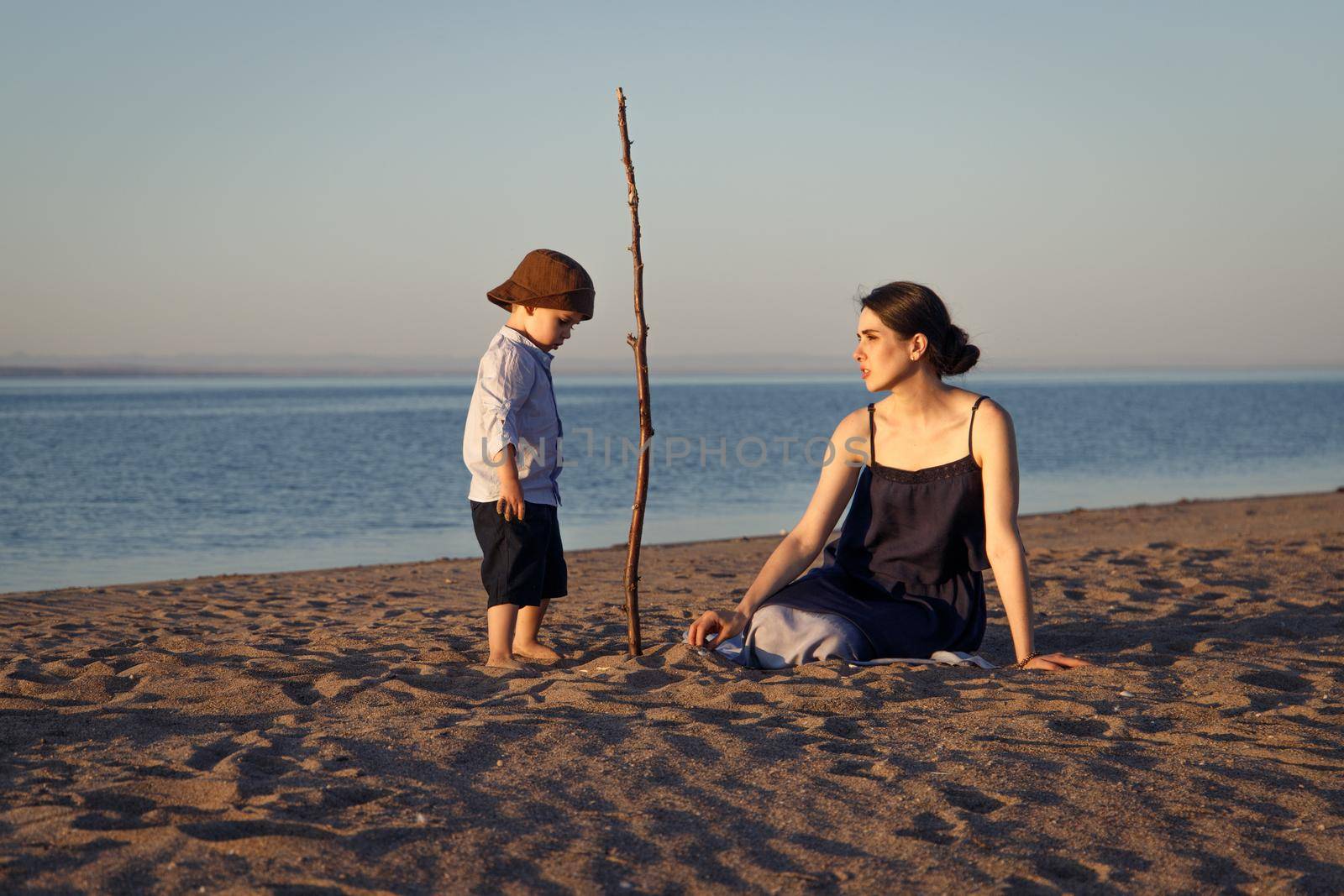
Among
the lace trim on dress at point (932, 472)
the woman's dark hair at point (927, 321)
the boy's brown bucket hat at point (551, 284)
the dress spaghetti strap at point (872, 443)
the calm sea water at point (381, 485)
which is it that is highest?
the boy's brown bucket hat at point (551, 284)

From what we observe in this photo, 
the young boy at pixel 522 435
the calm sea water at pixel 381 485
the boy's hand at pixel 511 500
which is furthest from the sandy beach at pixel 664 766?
the calm sea water at pixel 381 485

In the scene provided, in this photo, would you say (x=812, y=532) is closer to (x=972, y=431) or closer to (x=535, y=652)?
(x=972, y=431)

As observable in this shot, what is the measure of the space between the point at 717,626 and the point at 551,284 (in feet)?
5.11

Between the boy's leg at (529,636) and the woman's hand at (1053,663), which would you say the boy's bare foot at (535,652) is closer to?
the boy's leg at (529,636)

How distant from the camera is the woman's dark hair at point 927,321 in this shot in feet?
13.4

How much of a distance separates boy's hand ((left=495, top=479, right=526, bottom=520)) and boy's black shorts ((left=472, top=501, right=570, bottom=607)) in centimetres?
6

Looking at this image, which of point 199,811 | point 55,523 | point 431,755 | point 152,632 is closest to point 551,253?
point 431,755

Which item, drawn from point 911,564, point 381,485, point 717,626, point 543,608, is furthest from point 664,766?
point 381,485

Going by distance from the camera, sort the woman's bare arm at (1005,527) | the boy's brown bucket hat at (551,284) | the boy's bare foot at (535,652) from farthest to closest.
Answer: the boy's bare foot at (535,652) < the boy's brown bucket hat at (551,284) < the woman's bare arm at (1005,527)

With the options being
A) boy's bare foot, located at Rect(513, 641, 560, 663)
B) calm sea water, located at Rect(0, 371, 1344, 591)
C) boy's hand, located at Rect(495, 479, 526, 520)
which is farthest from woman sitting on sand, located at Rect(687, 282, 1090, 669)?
calm sea water, located at Rect(0, 371, 1344, 591)

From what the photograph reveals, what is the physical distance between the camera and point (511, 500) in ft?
14.1

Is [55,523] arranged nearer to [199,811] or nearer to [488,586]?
[488,586]

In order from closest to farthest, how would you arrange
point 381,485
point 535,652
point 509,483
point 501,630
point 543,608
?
point 509,483
point 501,630
point 535,652
point 543,608
point 381,485

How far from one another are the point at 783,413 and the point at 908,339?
5889 cm
